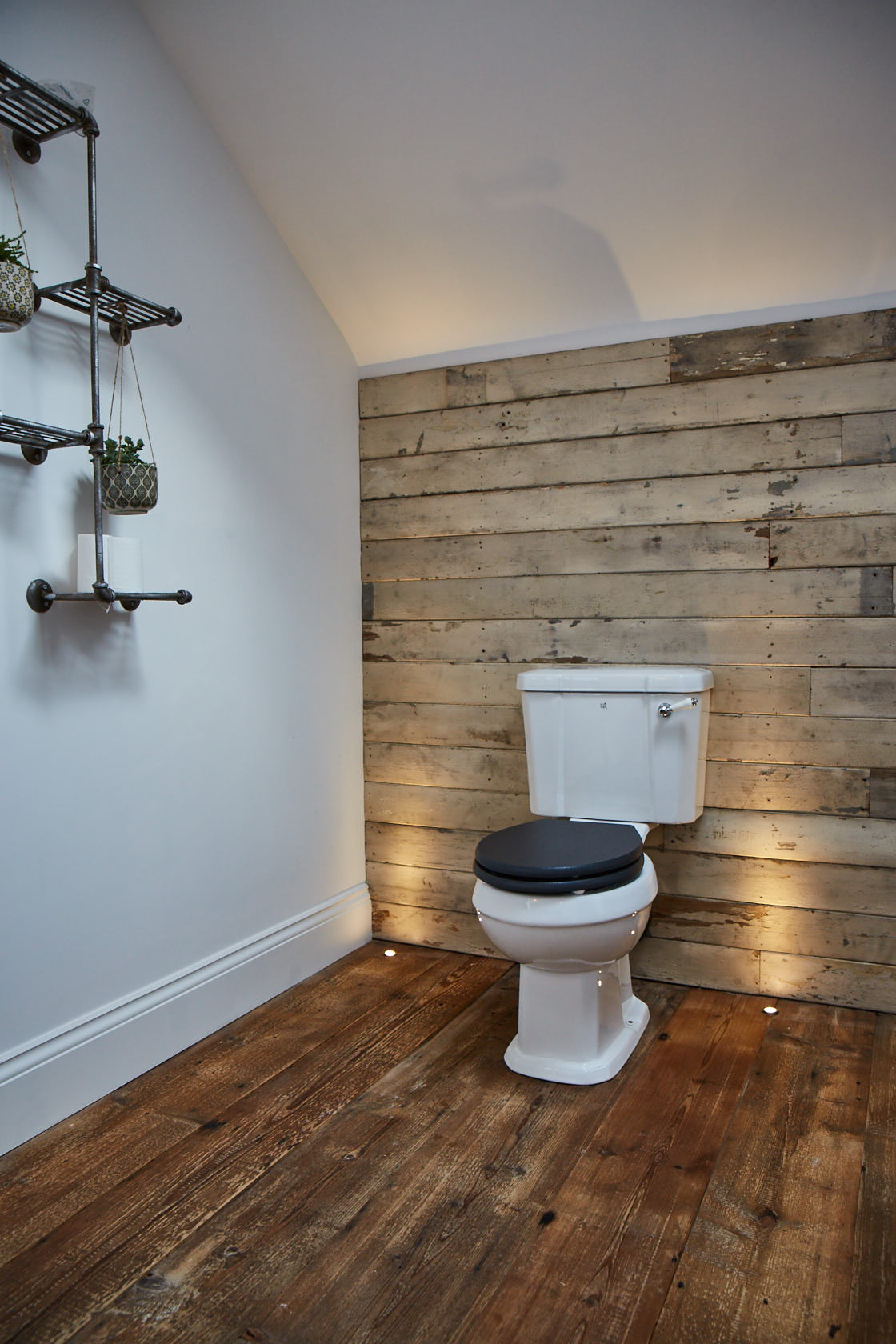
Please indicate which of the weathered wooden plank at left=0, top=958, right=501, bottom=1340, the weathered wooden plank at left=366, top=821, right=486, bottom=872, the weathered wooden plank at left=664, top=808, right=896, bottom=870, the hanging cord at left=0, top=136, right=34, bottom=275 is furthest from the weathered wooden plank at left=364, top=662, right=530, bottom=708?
the hanging cord at left=0, top=136, right=34, bottom=275

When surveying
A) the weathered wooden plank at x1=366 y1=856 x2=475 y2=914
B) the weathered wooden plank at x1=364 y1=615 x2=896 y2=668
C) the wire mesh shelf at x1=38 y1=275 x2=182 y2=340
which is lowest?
the weathered wooden plank at x1=366 y1=856 x2=475 y2=914

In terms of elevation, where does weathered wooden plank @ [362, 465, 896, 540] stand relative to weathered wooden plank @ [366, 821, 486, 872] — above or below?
above

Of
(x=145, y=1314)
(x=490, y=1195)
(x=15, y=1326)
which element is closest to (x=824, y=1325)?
(x=490, y=1195)

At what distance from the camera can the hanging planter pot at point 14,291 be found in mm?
1524

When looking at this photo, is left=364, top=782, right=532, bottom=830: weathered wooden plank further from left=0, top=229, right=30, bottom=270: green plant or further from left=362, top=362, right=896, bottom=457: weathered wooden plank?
left=0, top=229, right=30, bottom=270: green plant

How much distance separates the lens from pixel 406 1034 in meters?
2.19

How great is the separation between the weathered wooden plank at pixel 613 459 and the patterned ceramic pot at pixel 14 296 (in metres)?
1.31

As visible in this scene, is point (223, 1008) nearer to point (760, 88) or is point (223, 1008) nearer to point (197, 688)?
point (197, 688)

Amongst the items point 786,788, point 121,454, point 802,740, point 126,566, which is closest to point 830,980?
point 786,788

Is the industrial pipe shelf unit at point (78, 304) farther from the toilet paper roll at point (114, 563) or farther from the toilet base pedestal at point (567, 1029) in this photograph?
the toilet base pedestal at point (567, 1029)

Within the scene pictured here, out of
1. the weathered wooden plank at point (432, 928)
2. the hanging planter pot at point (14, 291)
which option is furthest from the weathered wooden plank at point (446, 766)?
the hanging planter pot at point (14, 291)

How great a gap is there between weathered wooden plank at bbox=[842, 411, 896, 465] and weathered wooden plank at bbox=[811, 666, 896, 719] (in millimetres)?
497

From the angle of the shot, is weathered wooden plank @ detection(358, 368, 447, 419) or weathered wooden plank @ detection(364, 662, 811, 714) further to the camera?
weathered wooden plank @ detection(358, 368, 447, 419)

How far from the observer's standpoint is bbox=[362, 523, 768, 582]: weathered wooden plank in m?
2.38
